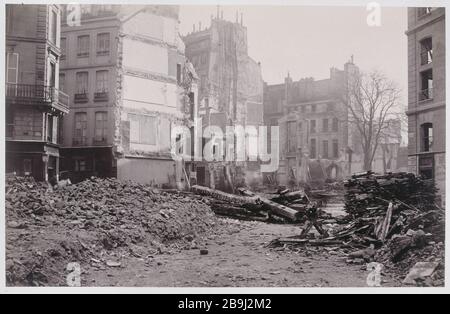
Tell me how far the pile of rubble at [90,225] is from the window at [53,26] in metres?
2.87

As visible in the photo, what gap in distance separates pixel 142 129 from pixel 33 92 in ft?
7.32

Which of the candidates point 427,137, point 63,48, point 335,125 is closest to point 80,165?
point 63,48

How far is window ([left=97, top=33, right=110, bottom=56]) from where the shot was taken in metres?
8.13

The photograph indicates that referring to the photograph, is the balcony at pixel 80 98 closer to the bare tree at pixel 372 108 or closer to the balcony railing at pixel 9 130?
the balcony railing at pixel 9 130

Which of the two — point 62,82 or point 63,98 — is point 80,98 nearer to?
point 63,98

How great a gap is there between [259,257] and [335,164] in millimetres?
Result: 2903

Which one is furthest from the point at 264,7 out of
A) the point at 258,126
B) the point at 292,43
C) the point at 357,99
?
the point at 357,99

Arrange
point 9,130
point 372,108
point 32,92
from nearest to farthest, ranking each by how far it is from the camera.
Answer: point 9,130
point 32,92
point 372,108

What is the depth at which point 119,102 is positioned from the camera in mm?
8094

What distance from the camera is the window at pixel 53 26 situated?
743 cm

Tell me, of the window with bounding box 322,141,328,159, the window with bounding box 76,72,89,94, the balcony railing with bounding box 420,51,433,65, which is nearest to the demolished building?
the window with bounding box 322,141,328,159

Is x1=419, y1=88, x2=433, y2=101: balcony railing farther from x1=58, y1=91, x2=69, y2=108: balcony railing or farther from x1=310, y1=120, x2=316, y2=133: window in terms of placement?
x1=58, y1=91, x2=69, y2=108: balcony railing

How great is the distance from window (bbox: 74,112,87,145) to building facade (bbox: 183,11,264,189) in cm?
243

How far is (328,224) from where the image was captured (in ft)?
29.2
